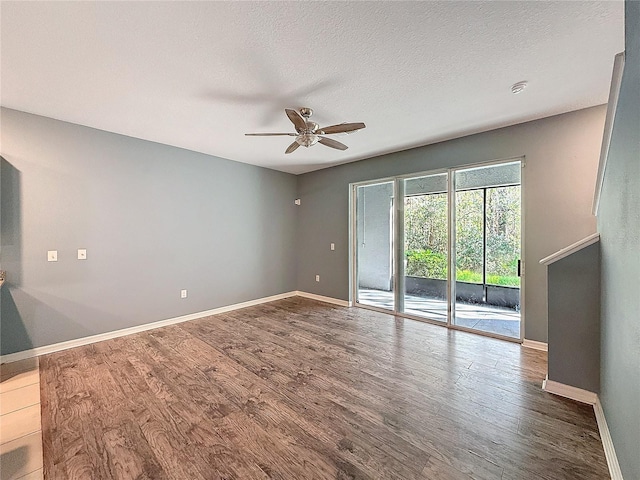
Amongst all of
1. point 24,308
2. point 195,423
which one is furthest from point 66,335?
point 195,423

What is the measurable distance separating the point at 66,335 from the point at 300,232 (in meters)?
3.88

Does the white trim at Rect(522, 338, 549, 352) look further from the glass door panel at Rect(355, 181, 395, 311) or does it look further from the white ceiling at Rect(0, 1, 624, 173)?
the white ceiling at Rect(0, 1, 624, 173)

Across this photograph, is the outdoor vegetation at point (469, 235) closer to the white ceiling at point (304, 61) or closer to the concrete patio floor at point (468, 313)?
the concrete patio floor at point (468, 313)

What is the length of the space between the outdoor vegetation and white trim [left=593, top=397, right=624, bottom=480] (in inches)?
66.1

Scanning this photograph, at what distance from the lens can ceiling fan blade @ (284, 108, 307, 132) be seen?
2273 millimetres

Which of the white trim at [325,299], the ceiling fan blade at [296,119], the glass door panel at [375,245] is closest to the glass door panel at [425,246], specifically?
the glass door panel at [375,245]

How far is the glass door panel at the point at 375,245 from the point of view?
4.45 metres

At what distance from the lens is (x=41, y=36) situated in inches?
68.0

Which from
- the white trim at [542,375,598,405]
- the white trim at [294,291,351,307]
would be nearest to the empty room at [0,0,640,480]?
the white trim at [542,375,598,405]

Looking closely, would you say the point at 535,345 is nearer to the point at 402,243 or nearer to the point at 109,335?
the point at 402,243

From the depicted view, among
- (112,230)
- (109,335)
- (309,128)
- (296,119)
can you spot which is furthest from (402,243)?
(109,335)

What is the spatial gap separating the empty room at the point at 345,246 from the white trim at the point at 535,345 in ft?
0.21

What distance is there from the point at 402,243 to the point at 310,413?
298 cm

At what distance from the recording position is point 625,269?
1.28 meters
